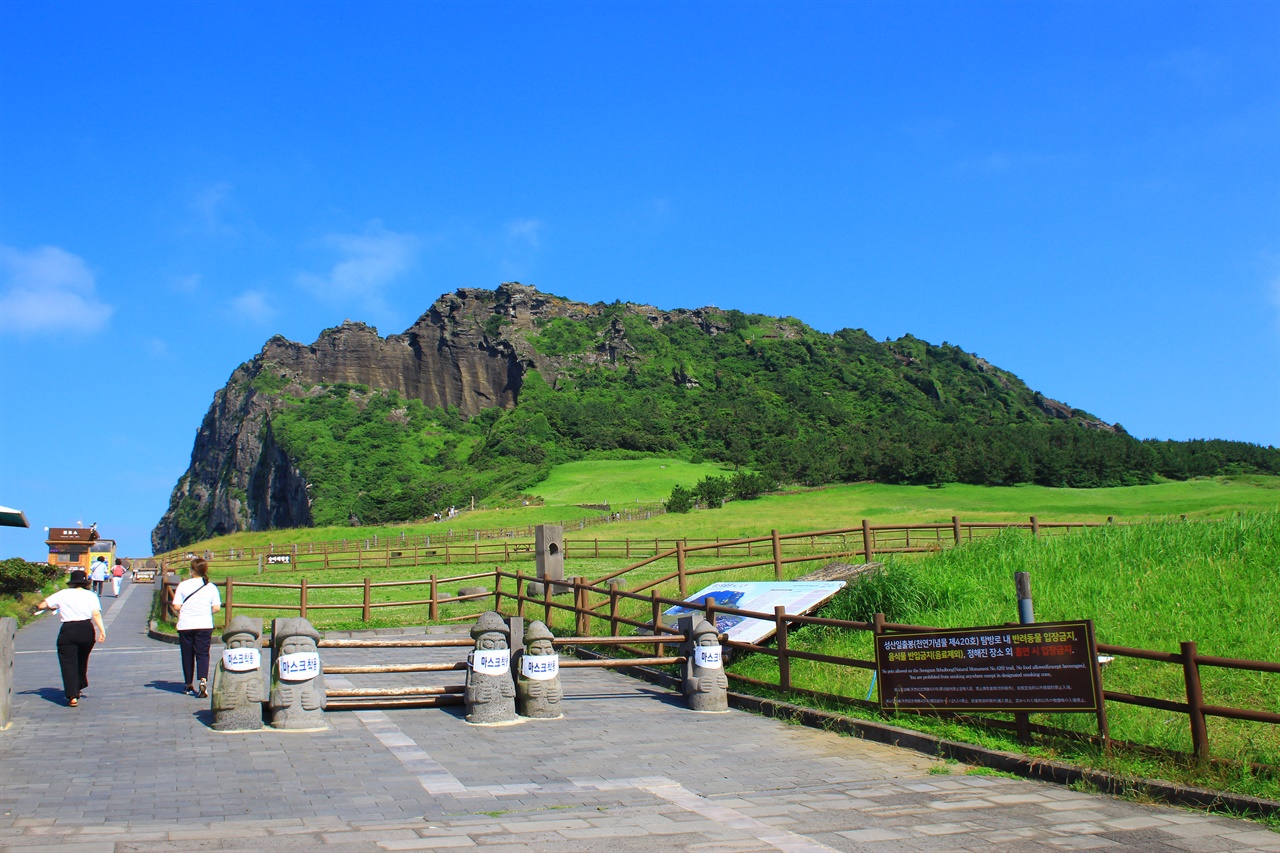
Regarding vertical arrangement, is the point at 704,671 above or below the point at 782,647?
below

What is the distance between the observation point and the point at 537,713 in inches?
397

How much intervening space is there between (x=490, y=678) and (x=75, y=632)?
16.9ft

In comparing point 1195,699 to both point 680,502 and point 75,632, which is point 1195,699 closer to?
point 75,632

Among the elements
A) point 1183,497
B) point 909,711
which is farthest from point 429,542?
point 1183,497

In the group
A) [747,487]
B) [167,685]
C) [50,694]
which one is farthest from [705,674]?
[747,487]

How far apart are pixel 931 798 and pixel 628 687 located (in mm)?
6449

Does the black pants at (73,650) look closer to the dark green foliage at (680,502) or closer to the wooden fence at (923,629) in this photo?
the wooden fence at (923,629)

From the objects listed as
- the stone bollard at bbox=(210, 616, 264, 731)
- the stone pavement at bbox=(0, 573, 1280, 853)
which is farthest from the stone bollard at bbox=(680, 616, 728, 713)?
the stone bollard at bbox=(210, 616, 264, 731)

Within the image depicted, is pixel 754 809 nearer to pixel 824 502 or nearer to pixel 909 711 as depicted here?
pixel 909 711

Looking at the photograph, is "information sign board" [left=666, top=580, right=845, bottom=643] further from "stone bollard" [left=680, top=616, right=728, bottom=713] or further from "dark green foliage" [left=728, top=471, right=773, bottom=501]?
"dark green foliage" [left=728, top=471, right=773, bottom=501]

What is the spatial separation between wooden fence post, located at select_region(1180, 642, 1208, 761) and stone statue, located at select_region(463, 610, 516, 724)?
636 cm

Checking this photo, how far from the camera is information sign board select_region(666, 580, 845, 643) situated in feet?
39.9

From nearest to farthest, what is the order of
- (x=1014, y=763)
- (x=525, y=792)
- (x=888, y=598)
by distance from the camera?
1. (x=525, y=792)
2. (x=1014, y=763)
3. (x=888, y=598)

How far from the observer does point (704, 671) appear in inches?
430
